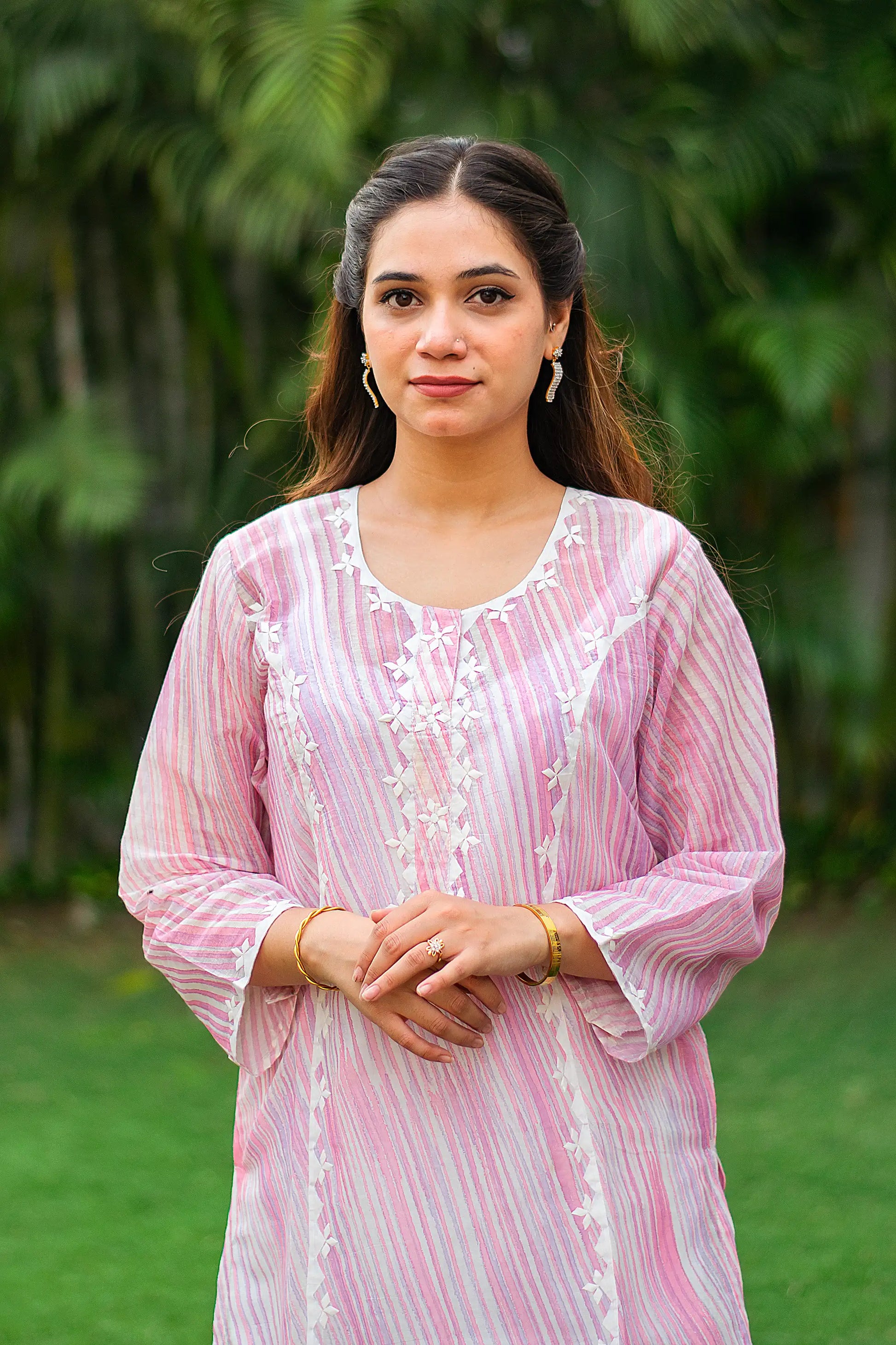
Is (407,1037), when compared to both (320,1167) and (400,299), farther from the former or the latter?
(400,299)

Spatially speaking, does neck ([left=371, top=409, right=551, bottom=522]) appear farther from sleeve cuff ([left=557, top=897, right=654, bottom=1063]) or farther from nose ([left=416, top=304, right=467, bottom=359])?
sleeve cuff ([left=557, top=897, right=654, bottom=1063])

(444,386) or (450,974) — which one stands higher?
(444,386)

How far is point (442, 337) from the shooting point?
1657mm

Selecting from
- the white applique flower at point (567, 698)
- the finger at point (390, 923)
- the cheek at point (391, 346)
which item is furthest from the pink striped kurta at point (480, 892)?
the cheek at point (391, 346)

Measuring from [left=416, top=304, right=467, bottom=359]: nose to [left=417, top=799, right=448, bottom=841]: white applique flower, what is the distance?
0.47 metres

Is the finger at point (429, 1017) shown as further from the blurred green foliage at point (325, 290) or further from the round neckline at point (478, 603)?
the blurred green foliage at point (325, 290)

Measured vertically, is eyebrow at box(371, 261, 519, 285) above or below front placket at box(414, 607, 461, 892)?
above

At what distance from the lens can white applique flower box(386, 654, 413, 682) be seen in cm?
170

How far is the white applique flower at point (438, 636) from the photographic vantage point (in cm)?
171

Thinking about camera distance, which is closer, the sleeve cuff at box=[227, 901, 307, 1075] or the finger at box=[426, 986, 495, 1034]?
the finger at box=[426, 986, 495, 1034]

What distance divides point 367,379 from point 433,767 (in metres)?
0.53

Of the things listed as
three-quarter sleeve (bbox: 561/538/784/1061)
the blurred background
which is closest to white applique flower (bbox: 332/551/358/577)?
three-quarter sleeve (bbox: 561/538/784/1061)

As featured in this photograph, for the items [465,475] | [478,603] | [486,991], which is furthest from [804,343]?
[486,991]

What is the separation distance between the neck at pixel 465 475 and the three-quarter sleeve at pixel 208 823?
0.23 m
